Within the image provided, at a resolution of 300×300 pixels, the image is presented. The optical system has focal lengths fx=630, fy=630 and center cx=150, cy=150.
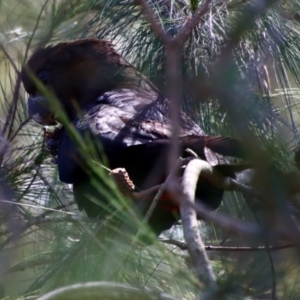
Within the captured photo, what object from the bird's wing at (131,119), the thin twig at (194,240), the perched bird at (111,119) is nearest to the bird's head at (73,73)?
the perched bird at (111,119)

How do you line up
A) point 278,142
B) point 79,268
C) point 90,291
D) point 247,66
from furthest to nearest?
point 247,66 → point 278,142 → point 79,268 → point 90,291

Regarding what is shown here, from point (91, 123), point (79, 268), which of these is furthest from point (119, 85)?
point (79, 268)

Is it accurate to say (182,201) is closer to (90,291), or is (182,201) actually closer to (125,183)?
(90,291)

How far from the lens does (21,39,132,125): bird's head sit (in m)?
2.83

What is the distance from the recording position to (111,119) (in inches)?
94.3

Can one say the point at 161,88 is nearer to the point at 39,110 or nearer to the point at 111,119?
the point at 111,119

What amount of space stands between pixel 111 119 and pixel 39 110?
447mm

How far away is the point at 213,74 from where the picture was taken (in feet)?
6.12

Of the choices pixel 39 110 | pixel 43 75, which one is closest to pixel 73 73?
pixel 43 75

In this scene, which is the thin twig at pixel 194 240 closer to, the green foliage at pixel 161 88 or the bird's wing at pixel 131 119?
the green foliage at pixel 161 88

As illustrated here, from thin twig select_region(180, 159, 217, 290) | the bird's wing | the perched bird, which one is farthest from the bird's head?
thin twig select_region(180, 159, 217, 290)

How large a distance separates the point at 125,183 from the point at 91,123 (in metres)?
0.80

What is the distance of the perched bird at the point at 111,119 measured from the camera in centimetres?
218

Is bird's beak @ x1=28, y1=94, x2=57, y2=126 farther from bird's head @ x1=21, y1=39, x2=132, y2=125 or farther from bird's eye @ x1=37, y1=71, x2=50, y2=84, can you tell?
bird's eye @ x1=37, y1=71, x2=50, y2=84
